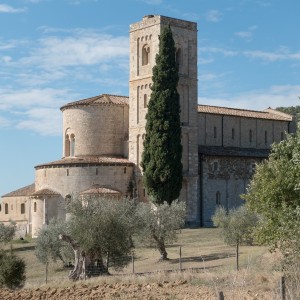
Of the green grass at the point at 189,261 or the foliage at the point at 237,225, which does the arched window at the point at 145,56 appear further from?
the foliage at the point at 237,225

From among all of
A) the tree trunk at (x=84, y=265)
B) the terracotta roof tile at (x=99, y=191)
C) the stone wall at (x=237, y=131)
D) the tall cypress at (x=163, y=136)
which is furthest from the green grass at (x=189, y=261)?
the stone wall at (x=237, y=131)

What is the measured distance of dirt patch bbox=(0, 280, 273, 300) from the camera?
63.5 ft

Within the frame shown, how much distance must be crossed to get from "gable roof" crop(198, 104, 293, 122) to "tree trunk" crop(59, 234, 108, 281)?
30327mm

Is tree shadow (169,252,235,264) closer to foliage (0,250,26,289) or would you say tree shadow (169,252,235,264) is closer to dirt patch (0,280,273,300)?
foliage (0,250,26,289)

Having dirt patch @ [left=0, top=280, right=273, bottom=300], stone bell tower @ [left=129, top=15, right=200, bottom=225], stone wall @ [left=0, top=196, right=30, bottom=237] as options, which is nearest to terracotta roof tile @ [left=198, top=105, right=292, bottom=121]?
stone bell tower @ [left=129, top=15, right=200, bottom=225]

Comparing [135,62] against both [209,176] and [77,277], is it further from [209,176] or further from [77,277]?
[77,277]

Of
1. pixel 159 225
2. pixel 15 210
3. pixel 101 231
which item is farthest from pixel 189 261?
pixel 15 210

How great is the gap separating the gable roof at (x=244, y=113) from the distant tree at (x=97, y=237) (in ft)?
91.5

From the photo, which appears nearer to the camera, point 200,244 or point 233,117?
point 200,244

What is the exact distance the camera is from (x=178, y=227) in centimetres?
4006

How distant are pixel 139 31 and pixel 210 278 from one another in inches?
1448

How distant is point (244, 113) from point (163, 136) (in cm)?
1601

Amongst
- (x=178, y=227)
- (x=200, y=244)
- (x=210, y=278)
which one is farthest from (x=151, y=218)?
(x=210, y=278)

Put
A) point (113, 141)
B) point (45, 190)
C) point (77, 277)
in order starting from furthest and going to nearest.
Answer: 1. point (113, 141)
2. point (45, 190)
3. point (77, 277)
